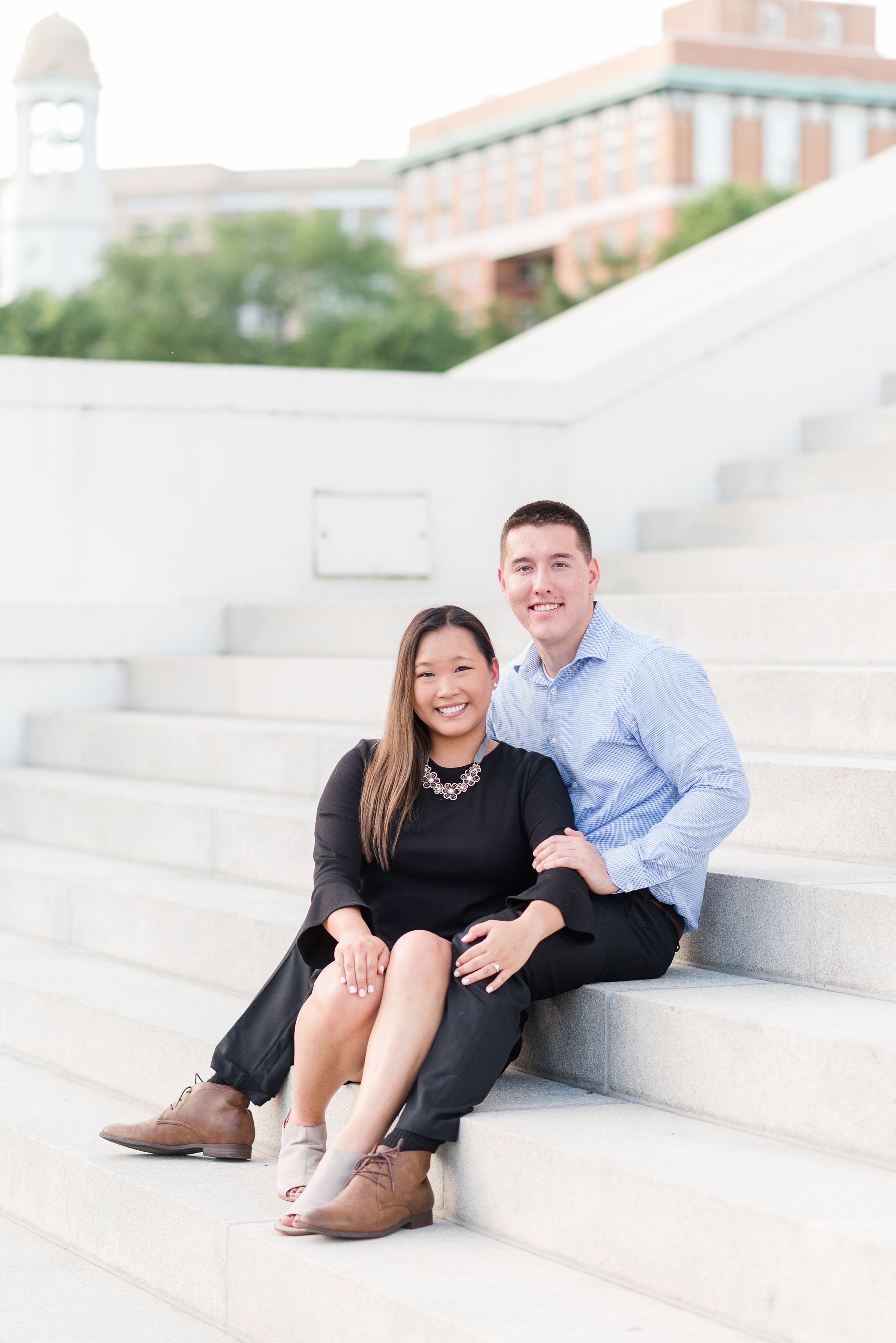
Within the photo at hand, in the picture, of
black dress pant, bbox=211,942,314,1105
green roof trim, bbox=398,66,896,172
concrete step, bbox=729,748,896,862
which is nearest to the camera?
black dress pant, bbox=211,942,314,1105

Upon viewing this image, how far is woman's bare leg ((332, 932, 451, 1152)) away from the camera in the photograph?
3.35 m

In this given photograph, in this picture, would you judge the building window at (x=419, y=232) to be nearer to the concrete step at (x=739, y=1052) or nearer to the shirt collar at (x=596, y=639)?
the shirt collar at (x=596, y=639)

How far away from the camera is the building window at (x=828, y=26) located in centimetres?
7700

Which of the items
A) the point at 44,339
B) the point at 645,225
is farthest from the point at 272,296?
the point at 645,225

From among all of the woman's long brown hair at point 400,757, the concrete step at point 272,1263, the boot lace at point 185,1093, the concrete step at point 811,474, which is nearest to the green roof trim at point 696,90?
the concrete step at point 811,474

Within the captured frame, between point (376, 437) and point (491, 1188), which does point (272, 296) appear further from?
point (491, 1188)

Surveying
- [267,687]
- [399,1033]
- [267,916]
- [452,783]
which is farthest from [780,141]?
[399,1033]

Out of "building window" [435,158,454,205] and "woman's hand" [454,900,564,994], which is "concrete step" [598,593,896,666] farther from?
"building window" [435,158,454,205]

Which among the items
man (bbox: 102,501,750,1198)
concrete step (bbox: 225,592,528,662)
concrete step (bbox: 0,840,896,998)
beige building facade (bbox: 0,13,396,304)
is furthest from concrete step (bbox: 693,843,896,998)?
beige building facade (bbox: 0,13,396,304)

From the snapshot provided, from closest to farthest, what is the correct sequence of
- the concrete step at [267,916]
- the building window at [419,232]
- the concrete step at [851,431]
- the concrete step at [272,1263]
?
the concrete step at [272,1263], the concrete step at [267,916], the concrete step at [851,431], the building window at [419,232]

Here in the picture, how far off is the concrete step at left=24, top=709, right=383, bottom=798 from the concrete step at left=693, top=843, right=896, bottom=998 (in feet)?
6.41

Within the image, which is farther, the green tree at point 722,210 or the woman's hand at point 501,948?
the green tree at point 722,210

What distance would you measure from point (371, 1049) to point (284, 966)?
0.51 meters

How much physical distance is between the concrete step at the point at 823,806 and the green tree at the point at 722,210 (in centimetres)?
4258
